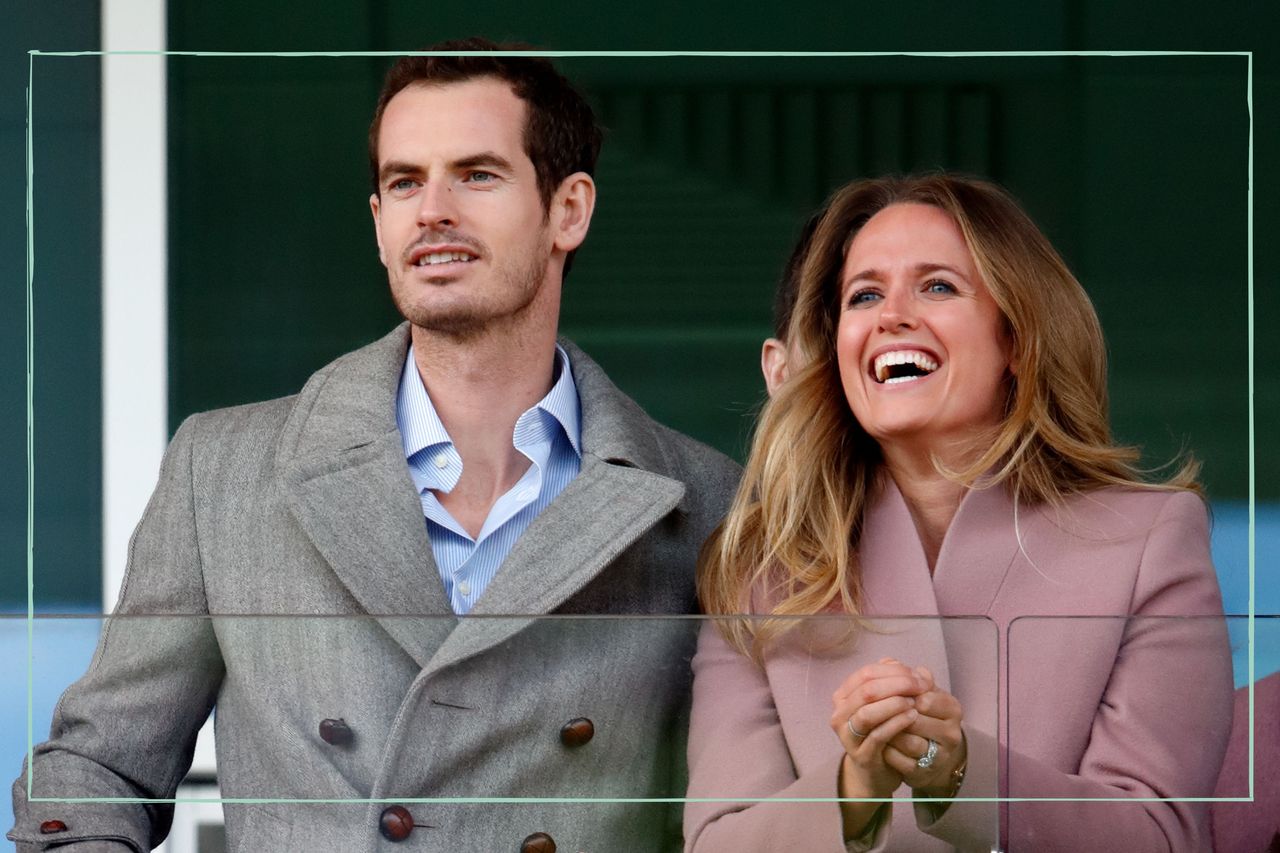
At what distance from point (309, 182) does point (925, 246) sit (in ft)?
2.81

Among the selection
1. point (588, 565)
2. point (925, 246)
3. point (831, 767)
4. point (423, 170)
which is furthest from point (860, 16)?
point (831, 767)

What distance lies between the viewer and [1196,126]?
8.86 feet

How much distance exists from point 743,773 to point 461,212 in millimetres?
835

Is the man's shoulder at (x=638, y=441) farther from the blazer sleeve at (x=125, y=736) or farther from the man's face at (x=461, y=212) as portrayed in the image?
the blazer sleeve at (x=125, y=736)

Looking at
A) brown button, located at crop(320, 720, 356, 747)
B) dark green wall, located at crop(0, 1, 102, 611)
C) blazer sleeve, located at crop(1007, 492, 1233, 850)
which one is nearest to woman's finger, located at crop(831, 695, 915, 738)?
blazer sleeve, located at crop(1007, 492, 1233, 850)

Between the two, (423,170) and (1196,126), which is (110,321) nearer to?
(423,170)

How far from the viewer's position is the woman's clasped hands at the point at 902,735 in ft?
7.69

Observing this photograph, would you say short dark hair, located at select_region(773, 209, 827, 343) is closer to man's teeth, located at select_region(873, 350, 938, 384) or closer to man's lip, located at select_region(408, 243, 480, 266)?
man's teeth, located at select_region(873, 350, 938, 384)

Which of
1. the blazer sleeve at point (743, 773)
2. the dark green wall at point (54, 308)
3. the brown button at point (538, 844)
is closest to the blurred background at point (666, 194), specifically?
the dark green wall at point (54, 308)

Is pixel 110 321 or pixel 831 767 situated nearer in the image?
pixel 831 767

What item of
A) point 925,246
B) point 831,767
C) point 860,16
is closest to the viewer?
point 831,767

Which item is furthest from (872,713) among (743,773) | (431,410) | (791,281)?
(431,410)

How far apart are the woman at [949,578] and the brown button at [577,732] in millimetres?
138

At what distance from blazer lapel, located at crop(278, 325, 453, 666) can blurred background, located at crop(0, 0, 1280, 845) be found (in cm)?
Answer: 6
